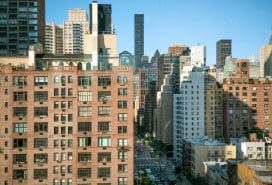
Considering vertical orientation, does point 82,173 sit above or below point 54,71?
below

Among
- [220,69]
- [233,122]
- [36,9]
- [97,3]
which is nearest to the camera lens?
[97,3]

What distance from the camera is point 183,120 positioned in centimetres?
4425

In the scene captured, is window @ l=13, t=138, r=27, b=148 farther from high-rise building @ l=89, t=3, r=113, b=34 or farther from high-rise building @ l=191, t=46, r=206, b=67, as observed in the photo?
high-rise building @ l=191, t=46, r=206, b=67

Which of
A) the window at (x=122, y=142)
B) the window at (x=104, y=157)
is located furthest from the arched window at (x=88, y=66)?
the window at (x=104, y=157)

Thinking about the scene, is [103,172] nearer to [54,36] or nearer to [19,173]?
[19,173]

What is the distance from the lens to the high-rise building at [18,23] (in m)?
35.7

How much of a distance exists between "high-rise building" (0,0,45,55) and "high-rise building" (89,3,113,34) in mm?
18006

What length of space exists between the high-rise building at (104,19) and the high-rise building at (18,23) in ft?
59.1

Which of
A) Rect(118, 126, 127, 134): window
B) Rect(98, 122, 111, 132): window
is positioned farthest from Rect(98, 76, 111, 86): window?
Rect(118, 126, 127, 134): window

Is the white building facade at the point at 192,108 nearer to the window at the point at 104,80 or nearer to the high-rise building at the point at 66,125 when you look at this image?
the high-rise building at the point at 66,125

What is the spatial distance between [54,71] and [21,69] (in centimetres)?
127

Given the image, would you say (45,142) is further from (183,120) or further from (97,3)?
(183,120)

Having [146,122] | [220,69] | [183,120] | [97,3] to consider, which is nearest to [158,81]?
[146,122]

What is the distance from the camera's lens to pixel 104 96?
1698 cm
